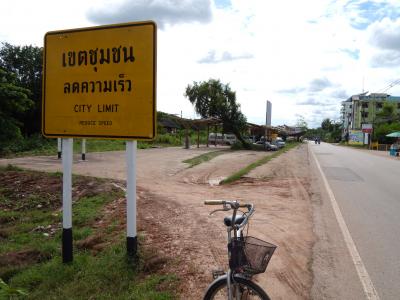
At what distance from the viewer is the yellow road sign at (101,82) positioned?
519cm

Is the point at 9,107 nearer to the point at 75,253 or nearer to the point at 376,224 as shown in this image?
the point at 75,253

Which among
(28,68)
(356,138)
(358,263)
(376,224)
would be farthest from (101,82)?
(356,138)

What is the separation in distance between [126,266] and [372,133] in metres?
92.6

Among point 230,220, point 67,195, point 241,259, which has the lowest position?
point 241,259

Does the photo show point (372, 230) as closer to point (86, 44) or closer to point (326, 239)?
point (326, 239)

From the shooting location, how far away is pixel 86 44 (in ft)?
18.0

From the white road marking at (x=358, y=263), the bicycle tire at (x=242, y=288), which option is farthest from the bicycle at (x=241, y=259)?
the white road marking at (x=358, y=263)

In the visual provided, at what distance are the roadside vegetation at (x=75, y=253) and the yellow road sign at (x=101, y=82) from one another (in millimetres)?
1637

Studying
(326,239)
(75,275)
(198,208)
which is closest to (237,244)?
(75,275)

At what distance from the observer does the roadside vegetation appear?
15.8ft

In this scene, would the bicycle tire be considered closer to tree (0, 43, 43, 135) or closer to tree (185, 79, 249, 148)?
tree (0, 43, 43, 135)

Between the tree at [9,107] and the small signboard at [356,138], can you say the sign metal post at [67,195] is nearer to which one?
the tree at [9,107]

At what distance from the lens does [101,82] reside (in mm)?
5383

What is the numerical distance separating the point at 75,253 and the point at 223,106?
139 feet
